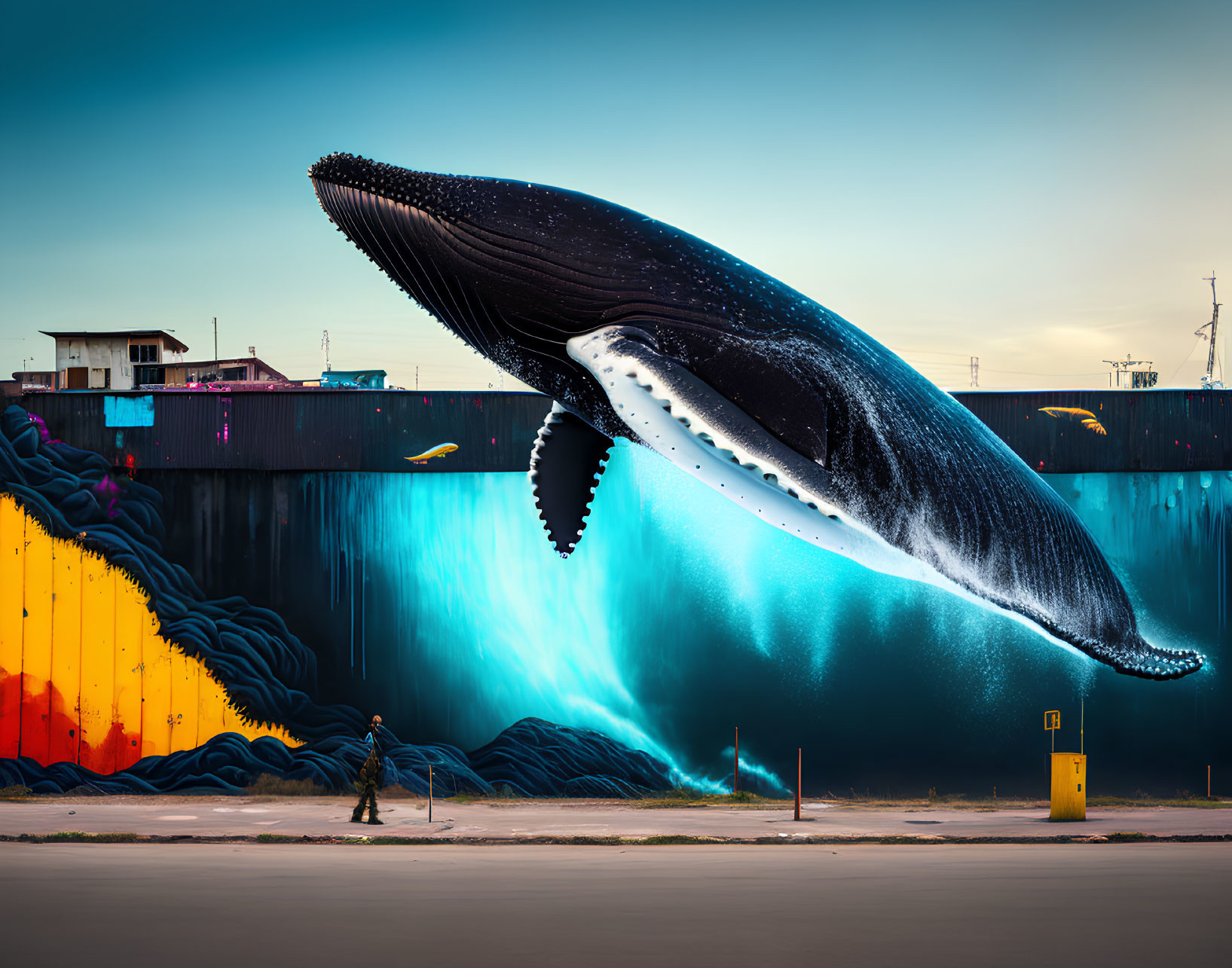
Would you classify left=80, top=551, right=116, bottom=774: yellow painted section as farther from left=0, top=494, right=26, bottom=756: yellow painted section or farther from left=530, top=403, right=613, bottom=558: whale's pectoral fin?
left=530, top=403, right=613, bottom=558: whale's pectoral fin

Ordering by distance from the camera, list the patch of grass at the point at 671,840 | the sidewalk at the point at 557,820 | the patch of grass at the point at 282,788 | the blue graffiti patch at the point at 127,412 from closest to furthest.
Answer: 1. the patch of grass at the point at 671,840
2. the sidewalk at the point at 557,820
3. the patch of grass at the point at 282,788
4. the blue graffiti patch at the point at 127,412

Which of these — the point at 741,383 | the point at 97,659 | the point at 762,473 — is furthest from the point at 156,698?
the point at 762,473

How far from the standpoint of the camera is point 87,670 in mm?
19344

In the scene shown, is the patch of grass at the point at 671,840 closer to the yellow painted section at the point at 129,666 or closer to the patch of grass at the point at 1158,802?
the patch of grass at the point at 1158,802

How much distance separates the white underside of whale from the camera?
3902 mm

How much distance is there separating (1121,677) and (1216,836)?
17.3 feet

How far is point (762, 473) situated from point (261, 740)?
17431 mm

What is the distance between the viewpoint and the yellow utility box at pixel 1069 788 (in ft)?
55.6

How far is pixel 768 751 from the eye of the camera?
63.7ft

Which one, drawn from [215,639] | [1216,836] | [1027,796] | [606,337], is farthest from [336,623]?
[606,337]

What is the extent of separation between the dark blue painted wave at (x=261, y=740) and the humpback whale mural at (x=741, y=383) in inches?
591

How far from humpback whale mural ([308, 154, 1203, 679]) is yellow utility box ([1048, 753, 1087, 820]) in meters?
14.5

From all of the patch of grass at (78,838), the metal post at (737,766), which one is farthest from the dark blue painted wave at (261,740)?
the patch of grass at (78,838)

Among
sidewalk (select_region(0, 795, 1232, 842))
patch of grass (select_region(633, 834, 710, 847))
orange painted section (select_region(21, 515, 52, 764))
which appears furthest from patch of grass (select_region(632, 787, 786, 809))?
orange painted section (select_region(21, 515, 52, 764))
